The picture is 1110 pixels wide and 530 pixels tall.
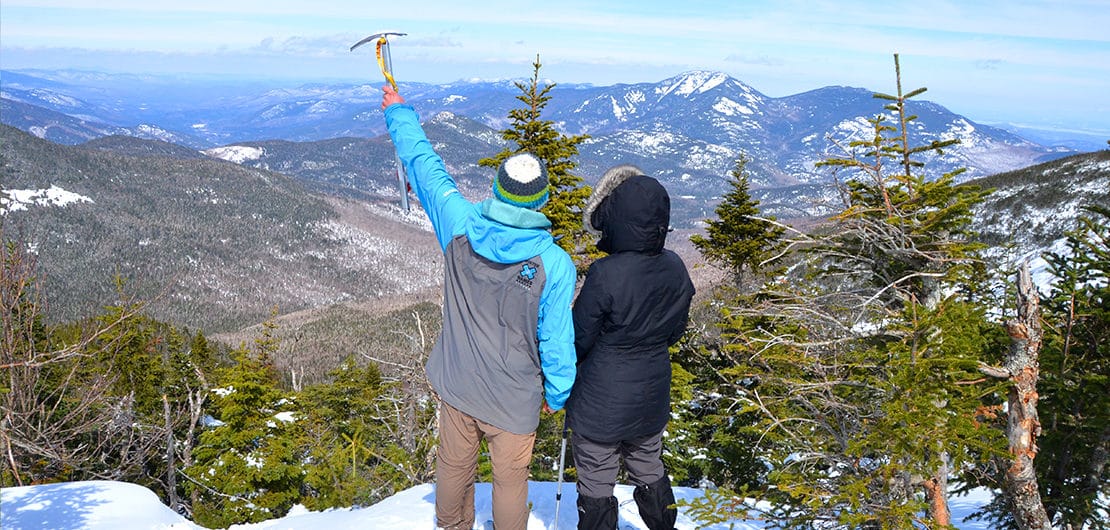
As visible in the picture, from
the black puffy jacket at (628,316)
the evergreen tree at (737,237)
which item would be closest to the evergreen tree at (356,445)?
the black puffy jacket at (628,316)

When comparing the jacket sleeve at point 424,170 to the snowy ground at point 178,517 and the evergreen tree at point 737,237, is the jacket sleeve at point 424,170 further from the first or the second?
the evergreen tree at point 737,237

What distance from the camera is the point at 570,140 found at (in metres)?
13.6

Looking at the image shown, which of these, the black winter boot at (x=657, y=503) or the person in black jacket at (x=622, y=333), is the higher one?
the person in black jacket at (x=622, y=333)

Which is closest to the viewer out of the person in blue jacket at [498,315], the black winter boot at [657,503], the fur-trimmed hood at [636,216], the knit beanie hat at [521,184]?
the knit beanie hat at [521,184]

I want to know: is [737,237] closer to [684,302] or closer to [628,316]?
[684,302]

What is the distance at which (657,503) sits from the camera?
408 centimetres

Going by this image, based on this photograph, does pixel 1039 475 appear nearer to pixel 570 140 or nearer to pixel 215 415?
pixel 570 140

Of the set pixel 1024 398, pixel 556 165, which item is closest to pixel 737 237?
pixel 556 165

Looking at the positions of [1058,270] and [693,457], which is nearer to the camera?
[1058,270]

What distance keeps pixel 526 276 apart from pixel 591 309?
1.50 feet

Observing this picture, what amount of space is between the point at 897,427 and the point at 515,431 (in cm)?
274

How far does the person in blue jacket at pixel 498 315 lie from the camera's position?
10.8 feet

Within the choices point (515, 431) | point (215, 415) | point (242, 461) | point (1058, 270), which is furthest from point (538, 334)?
point (215, 415)

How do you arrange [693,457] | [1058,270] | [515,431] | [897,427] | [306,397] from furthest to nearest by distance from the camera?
[306,397] < [693,457] < [1058,270] < [897,427] < [515,431]
